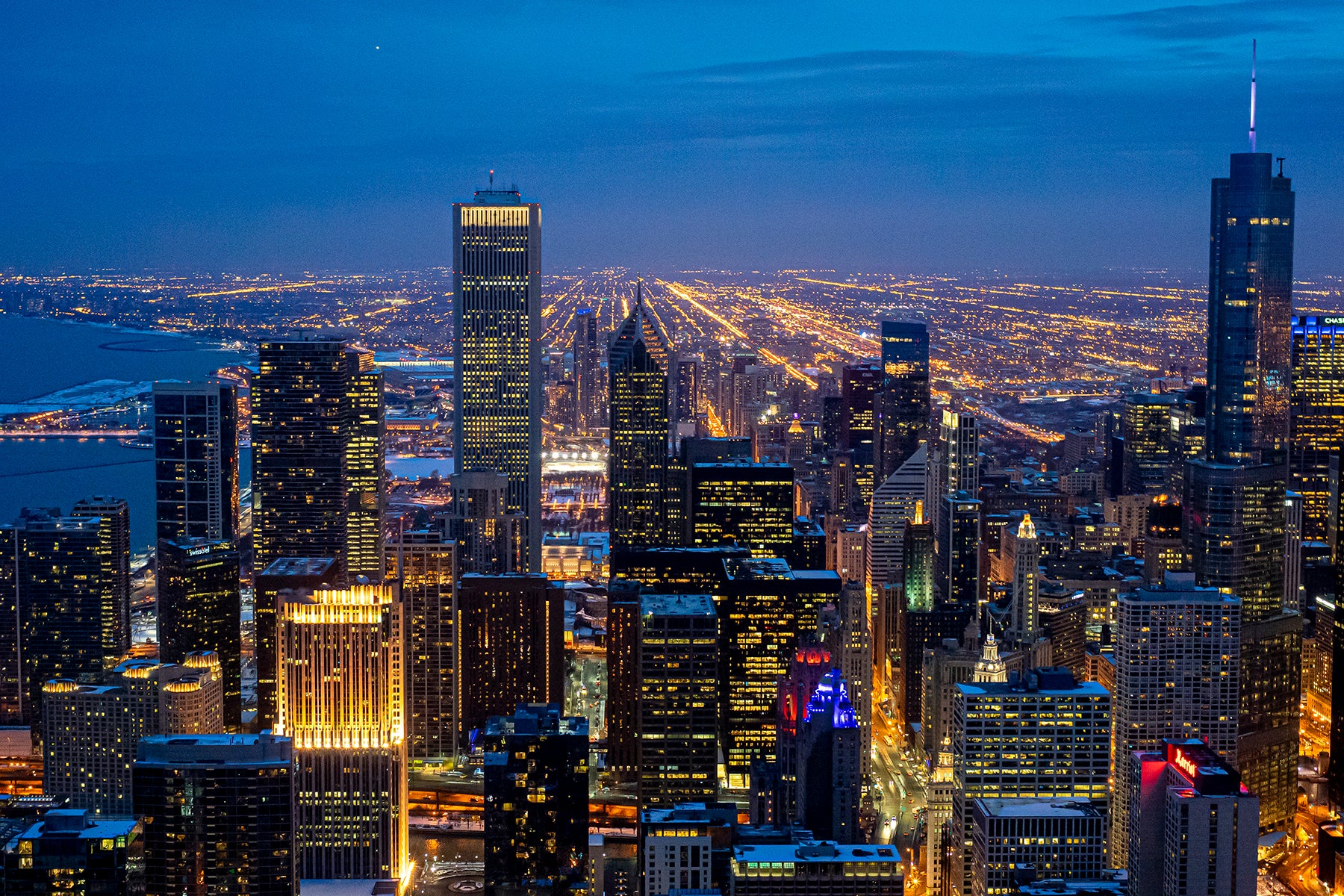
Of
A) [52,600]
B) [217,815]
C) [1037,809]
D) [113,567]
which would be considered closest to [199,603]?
[113,567]

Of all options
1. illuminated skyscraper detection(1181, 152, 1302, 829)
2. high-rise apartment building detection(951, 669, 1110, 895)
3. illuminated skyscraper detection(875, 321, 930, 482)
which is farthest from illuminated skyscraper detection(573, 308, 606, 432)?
high-rise apartment building detection(951, 669, 1110, 895)

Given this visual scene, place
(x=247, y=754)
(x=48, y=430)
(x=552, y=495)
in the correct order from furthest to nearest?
(x=552, y=495)
(x=48, y=430)
(x=247, y=754)

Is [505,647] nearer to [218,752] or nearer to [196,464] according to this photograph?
[196,464]

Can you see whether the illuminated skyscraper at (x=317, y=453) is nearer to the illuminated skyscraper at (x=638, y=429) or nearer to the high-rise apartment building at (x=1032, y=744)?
the illuminated skyscraper at (x=638, y=429)

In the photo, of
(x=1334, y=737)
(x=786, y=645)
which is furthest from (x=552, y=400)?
(x=1334, y=737)

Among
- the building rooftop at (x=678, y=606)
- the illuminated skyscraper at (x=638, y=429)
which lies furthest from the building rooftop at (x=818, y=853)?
the illuminated skyscraper at (x=638, y=429)

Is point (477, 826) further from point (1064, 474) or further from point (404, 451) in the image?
point (1064, 474)
